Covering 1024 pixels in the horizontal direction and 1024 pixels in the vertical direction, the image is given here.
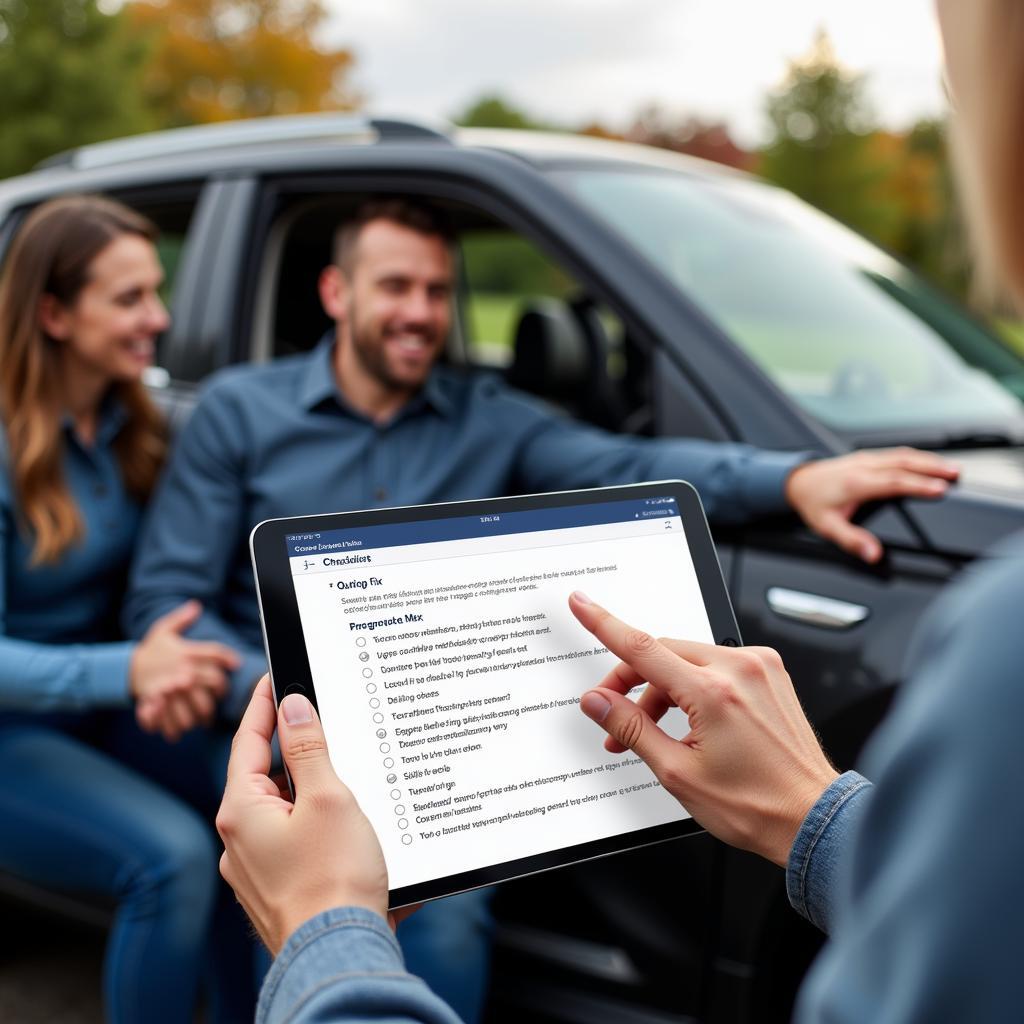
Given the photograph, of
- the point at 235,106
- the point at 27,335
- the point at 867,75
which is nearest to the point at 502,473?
the point at 27,335

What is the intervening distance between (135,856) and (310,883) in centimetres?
137

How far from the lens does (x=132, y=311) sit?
281 cm

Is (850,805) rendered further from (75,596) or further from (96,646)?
(75,596)

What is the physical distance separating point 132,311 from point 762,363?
146 cm

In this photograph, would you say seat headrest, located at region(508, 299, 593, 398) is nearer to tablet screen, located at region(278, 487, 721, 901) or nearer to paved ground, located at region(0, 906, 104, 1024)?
paved ground, located at region(0, 906, 104, 1024)

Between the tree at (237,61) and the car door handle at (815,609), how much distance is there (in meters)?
42.7

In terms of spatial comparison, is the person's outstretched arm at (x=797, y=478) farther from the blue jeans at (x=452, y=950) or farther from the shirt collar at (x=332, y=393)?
the blue jeans at (x=452, y=950)

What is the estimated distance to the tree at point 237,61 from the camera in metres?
42.1

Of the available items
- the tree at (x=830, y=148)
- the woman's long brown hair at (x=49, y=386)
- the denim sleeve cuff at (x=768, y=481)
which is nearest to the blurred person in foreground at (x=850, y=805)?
the denim sleeve cuff at (x=768, y=481)

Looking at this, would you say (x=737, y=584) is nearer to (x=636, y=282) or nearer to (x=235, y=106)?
(x=636, y=282)

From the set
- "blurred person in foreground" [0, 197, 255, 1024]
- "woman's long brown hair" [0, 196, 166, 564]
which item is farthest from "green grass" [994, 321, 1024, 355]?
"woman's long brown hair" [0, 196, 166, 564]

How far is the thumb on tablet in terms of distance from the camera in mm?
Result: 1114

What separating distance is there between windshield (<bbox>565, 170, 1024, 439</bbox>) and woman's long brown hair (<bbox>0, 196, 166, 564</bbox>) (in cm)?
113

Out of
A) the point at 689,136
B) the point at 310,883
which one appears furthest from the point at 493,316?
the point at 310,883
